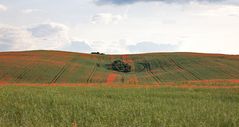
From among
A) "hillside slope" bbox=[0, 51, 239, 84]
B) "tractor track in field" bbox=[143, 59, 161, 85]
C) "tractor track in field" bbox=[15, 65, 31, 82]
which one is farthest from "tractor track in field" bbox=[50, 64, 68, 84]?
"tractor track in field" bbox=[143, 59, 161, 85]

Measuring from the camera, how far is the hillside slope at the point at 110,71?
171 ft

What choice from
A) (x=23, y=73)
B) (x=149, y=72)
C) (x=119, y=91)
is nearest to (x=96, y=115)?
(x=119, y=91)

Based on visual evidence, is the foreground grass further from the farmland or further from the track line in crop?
the track line in crop

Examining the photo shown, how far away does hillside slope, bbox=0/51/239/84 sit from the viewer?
5206cm

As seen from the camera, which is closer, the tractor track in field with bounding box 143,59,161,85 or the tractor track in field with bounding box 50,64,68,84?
the tractor track in field with bounding box 50,64,68,84

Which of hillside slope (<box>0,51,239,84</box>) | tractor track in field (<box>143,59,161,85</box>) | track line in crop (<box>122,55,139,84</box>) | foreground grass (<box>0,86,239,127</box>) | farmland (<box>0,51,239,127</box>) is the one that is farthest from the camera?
tractor track in field (<box>143,59,161,85</box>)

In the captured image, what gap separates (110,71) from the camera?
61125mm

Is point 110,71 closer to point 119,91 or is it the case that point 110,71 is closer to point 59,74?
point 59,74

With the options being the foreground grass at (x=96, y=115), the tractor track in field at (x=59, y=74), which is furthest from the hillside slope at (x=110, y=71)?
the foreground grass at (x=96, y=115)

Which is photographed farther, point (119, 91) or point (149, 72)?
point (149, 72)

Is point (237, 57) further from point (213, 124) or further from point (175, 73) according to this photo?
point (213, 124)

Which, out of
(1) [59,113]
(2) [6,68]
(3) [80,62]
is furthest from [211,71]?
(1) [59,113]

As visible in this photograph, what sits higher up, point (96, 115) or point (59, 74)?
point (96, 115)

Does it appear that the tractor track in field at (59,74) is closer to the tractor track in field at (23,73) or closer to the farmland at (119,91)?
the farmland at (119,91)
